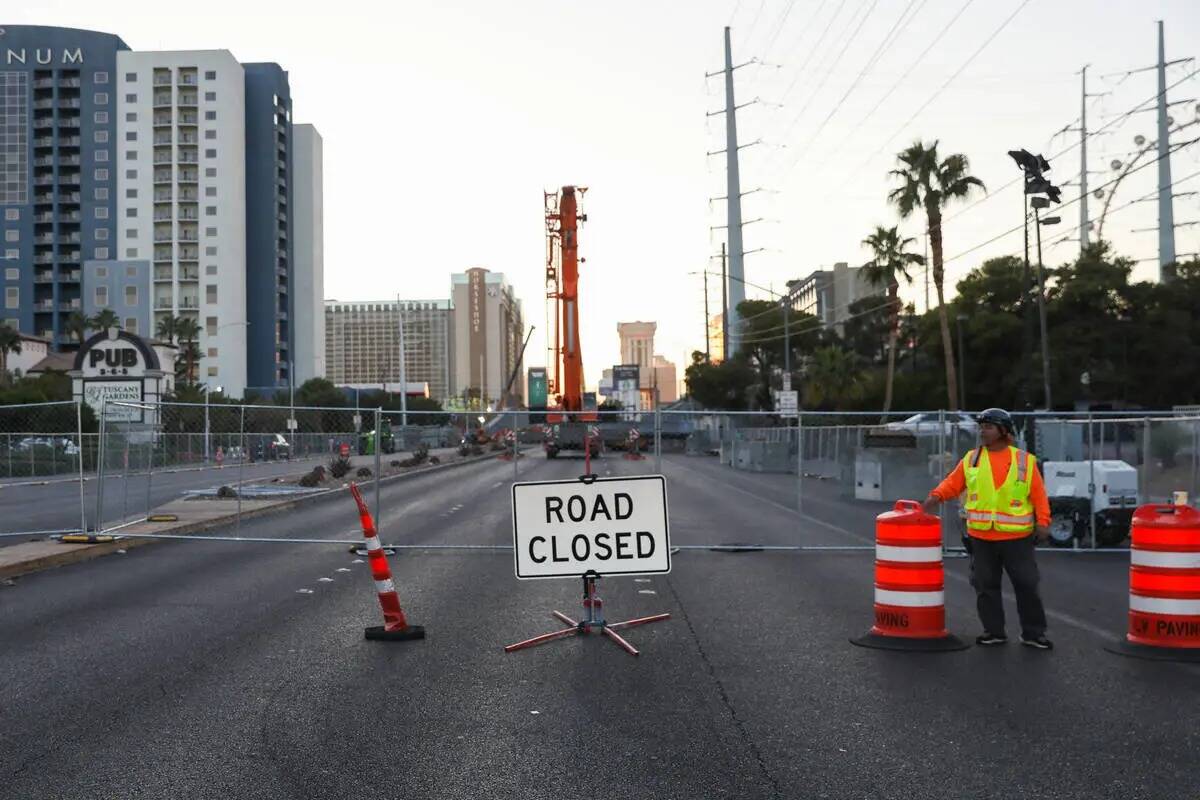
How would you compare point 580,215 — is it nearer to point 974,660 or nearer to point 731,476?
point 731,476

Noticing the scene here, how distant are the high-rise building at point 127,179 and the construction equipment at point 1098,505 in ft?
362

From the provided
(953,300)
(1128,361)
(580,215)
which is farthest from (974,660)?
(953,300)

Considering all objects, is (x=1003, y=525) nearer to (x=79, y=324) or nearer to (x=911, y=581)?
(x=911, y=581)

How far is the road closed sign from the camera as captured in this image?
9438 millimetres

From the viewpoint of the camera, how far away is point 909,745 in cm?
624

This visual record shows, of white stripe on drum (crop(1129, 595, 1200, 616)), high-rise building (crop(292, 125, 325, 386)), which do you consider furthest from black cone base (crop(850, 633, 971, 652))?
high-rise building (crop(292, 125, 325, 386))

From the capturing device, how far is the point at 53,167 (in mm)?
118250

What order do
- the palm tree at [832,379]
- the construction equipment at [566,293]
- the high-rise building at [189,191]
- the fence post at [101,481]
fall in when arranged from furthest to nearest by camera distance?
the high-rise building at [189,191]
the palm tree at [832,379]
the construction equipment at [566,293]
the fence post at [101,481]

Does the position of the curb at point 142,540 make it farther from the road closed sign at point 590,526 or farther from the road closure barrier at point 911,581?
the road closure barrier at point 911,581

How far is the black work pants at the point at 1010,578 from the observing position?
9023 millimetres

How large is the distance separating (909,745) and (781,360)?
9927 centimetres

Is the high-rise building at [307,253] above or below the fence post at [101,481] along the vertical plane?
above

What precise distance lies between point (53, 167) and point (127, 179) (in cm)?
698

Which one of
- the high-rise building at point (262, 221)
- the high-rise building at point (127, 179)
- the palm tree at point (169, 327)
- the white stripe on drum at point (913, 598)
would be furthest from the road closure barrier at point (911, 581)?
the high-rise building at point (262, 221)
